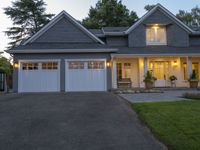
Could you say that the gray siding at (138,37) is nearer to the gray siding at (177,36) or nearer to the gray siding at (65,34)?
the gray siding at (177,36)

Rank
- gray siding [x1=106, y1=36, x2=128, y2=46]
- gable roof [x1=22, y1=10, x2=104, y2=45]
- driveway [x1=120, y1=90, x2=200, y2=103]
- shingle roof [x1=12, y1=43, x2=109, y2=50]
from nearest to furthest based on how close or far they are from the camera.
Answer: driveway [x1=120, y1=90, x2=200, y2=103] → shingle roof [x1=12, y1=43, x2=109, y2=50] → gable roof [x1=22, y1=10, x2=104, y2=45] → gray siding [x1=106, y1=36, x2=128, y2=46]

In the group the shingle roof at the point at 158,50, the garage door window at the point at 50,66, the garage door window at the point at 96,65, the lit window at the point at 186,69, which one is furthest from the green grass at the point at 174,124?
the lit window at the point at 186,69

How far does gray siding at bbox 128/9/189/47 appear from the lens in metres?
21.4

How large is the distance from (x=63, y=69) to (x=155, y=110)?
10.7 meters

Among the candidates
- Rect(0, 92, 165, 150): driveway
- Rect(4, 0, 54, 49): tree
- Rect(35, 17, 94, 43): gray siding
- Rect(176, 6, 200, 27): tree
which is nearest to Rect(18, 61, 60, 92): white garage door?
Rect(35, 17, 94, 43): gray siding

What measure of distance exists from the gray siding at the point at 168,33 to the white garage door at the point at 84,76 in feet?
15.0

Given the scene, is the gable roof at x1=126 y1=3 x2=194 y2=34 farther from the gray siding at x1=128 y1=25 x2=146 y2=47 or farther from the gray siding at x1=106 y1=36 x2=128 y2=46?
the gray siding at x1=106 y1=36 x2=128 y2=46

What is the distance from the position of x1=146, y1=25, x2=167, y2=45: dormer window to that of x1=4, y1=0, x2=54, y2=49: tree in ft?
89.9

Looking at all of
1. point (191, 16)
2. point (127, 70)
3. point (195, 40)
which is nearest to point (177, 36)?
point (195, 40)

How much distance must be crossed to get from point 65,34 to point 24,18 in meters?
28.0

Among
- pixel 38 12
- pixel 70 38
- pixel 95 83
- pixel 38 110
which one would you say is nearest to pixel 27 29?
pixel 38 12

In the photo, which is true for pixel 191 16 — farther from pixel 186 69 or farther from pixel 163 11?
pixel 186 69

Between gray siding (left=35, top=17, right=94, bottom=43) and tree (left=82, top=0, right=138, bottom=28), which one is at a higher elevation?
tree (left=82, top=0, right=138, bottom=28)

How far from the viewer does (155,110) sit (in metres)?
8.68
